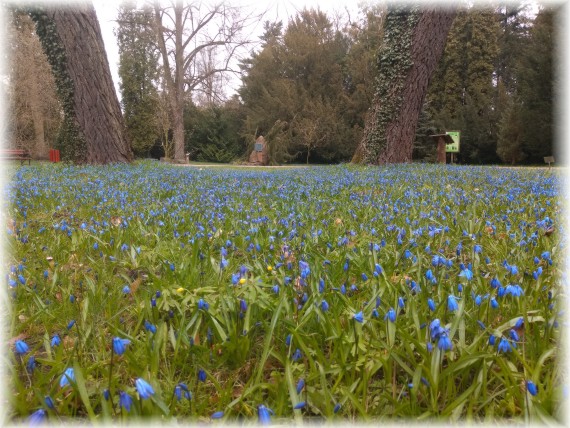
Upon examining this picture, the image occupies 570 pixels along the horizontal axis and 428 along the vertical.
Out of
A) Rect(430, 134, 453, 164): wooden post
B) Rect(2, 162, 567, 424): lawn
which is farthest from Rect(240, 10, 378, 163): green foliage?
Rect(2, 162, 567, 424): lawn

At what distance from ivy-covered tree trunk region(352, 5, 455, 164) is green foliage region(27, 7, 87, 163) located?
894 cm

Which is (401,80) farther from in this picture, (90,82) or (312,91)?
(312,91)

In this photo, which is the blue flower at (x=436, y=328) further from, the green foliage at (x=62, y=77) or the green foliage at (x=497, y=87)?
the green foliage at (x=497, y=87)

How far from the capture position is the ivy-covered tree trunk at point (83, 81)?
11211 millimetres

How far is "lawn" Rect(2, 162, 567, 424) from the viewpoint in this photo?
1.30m

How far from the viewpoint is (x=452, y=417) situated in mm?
1223

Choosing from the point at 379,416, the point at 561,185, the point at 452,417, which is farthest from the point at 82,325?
the point at 561,185

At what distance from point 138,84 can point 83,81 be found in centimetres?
2323

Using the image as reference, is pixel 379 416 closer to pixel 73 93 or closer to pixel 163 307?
pixel 163 307

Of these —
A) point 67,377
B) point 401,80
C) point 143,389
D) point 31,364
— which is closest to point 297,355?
point 143,389

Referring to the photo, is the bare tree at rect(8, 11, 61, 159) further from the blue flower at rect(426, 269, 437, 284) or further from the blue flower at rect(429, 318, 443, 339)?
the blue flower at rect(429, 318, 443, 339)

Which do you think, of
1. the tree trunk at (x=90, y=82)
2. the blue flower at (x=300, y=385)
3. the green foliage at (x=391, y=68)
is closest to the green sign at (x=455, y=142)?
the green foliage at (x=391, y=68)

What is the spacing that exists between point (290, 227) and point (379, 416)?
217 centimetres

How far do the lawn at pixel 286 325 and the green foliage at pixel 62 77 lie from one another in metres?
9.44
